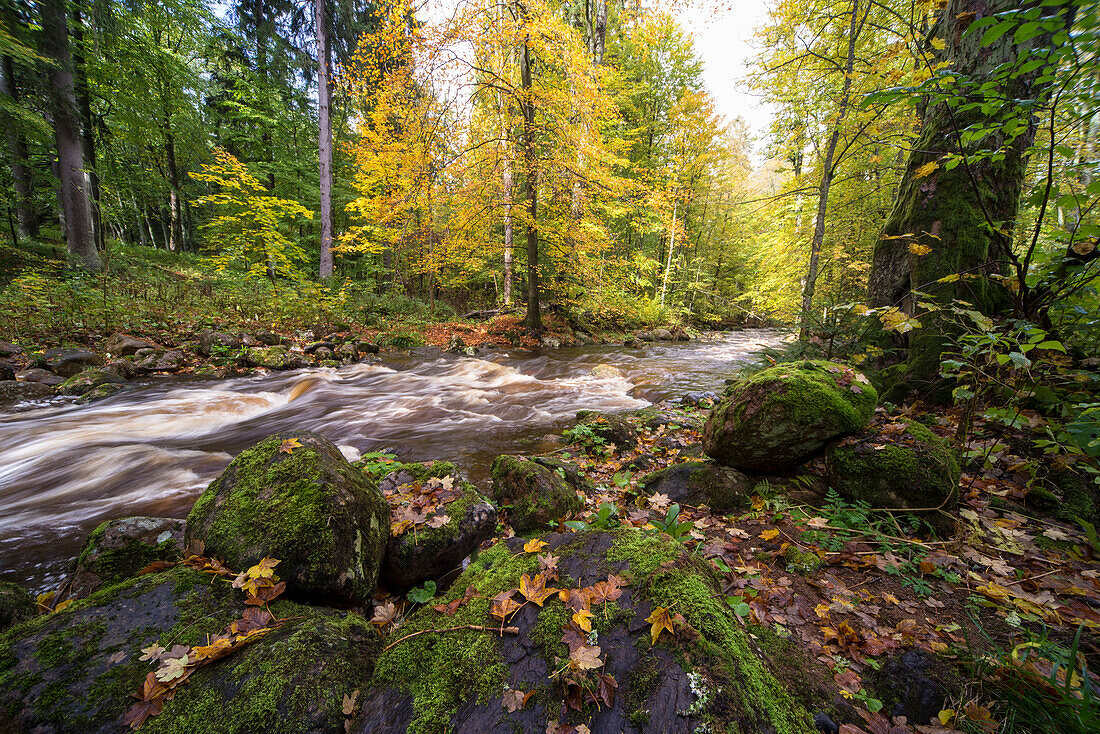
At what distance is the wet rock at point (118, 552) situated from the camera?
2527mm

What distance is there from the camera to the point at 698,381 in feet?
33.7

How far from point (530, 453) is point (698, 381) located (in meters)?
6.25

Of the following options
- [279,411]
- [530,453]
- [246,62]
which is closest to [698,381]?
[530,453]

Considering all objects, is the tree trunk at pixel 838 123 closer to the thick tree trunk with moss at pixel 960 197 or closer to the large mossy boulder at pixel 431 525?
the thick tree trunk with moss at pixel 960 197

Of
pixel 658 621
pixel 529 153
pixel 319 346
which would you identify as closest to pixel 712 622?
pixel 658 621

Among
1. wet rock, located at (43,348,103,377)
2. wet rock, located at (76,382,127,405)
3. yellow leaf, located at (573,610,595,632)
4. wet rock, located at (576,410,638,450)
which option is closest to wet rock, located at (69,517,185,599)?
yellow leaf, located at (573,610,595,632)

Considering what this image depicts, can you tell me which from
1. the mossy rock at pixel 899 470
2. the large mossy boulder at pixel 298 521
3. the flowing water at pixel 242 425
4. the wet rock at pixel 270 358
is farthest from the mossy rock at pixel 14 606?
the wet rock at pixel 270 358

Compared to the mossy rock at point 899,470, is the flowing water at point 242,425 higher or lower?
lower

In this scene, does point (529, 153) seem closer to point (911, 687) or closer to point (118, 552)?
point (118, 552)

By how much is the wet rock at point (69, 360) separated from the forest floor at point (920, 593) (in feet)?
36.8

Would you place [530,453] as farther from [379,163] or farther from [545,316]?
[379,163]

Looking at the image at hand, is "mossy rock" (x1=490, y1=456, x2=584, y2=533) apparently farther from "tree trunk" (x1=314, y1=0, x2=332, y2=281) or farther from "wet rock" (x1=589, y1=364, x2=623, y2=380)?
"tree trunk" (x1=314, y1=0, x2=332, y2=281)

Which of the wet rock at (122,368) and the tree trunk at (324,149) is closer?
the wet rock at (122,368)

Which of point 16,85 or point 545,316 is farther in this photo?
point 545,316
